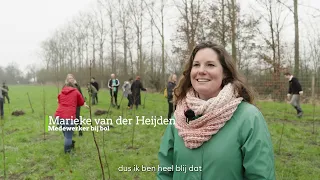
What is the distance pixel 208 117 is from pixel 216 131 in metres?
0.10

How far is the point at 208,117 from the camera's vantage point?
4.98 ft

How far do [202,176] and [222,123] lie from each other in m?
0.33

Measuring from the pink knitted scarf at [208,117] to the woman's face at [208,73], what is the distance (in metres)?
0.06

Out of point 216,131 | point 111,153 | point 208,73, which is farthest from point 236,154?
point 111,153

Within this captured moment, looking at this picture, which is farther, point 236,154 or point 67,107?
point 67,107

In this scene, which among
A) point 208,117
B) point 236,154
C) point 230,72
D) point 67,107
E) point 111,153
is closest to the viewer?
point 236,154

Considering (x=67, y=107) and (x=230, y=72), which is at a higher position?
(x=230, y=72)

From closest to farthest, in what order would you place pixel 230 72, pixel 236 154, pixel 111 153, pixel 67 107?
1. pixel 236 154
2. pixel 230 72
3. pixel 67 107
4. pixel 111 153

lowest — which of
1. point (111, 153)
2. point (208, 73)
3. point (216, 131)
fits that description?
point (111, 153)

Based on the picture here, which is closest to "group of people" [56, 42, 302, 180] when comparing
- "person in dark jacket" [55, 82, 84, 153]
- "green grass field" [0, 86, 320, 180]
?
"green grass field" [0, 86, 320, 180]

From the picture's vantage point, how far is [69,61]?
4756 cm

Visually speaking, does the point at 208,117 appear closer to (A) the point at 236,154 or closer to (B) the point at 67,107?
(A) the point at 236,154

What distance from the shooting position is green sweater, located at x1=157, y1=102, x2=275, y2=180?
1356mm

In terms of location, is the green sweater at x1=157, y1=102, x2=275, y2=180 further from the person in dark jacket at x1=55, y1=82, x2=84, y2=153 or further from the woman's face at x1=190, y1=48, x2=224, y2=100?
the person in dark jacket at x1=55, y1=82, x2=84, y2=153
